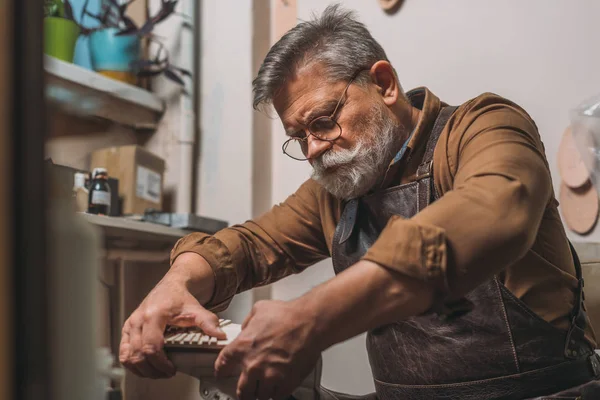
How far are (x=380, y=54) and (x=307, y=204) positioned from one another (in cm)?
38

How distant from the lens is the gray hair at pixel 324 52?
51.6 inches

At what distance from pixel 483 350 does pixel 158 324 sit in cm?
58

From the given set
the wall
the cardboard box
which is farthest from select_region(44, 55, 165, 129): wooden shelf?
the wall

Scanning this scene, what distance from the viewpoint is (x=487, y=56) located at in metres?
1.84

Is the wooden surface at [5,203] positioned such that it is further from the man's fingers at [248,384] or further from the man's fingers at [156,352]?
the man's fingers at [156,352]

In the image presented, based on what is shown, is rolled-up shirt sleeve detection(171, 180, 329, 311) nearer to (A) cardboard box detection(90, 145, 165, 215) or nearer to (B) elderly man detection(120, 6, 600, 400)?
(B) elderly man detection(120, 6, 600, 400)

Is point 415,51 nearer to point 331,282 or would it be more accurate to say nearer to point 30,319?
point 331,282

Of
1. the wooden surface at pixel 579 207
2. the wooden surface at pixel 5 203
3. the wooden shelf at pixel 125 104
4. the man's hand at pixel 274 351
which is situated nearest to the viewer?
the wooden surface at pixel 5 203

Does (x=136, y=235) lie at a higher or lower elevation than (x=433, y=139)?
lower

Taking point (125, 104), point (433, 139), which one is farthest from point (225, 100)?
point (433, 139)

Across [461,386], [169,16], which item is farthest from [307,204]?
[169,16]

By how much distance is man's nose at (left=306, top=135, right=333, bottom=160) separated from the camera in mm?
1299

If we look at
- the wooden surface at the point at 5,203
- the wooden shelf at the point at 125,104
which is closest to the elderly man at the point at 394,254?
the wooden surface at the point at 5,203

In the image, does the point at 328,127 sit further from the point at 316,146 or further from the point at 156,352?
the point at 156,352
